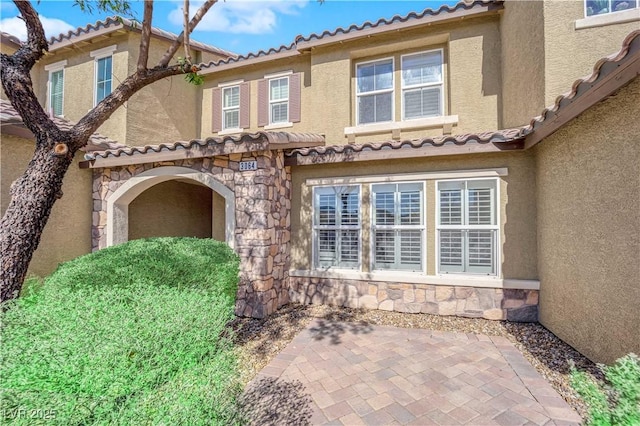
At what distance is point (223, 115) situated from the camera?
37.3ft

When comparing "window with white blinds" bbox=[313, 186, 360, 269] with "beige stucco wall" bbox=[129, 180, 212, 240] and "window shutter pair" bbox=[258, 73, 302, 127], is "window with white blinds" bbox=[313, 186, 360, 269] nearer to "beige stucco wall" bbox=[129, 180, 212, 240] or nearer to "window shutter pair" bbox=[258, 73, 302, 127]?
"window shutter pair" bbox=[258, 73, 302, 127]

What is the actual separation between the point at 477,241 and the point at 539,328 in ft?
6.64

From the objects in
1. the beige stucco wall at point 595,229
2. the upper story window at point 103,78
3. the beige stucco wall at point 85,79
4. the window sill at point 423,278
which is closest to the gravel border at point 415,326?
the beige stucco wall at point 595,229

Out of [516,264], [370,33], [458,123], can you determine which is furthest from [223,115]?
[516,264]

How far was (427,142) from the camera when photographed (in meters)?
6.71

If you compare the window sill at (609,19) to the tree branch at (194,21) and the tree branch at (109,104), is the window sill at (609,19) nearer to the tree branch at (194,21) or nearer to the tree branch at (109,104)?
the tree branch at (194,21)

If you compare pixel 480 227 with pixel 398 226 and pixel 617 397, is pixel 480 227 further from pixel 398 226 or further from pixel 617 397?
pixel 617 397

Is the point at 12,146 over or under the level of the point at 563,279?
over

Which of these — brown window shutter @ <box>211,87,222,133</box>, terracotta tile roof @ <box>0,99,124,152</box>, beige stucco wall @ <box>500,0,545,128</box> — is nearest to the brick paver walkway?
beige stucco wall @ <box>500,0,545,128</box>

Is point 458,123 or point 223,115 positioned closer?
point 458,123

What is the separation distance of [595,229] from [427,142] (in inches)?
131

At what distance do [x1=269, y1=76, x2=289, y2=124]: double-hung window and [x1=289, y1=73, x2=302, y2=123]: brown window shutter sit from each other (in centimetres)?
20

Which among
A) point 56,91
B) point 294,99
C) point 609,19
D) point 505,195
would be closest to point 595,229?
point 505,195

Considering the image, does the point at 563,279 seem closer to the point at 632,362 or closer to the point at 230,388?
the point at 632,362
